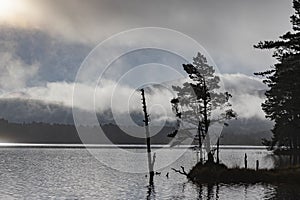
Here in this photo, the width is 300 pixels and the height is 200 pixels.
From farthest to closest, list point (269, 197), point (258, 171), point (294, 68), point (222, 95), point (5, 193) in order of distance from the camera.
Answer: point (222, 95)
point (258, 171)
point (294, 68)
point (5, 193)
point (269, 197)

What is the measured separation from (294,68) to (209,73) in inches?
722

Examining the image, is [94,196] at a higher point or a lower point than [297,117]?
lower

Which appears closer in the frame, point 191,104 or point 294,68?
point 294,68

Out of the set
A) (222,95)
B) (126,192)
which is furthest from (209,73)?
(126,192)

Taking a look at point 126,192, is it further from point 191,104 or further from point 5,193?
point 191,104

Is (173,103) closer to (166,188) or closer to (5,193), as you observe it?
(166,188)

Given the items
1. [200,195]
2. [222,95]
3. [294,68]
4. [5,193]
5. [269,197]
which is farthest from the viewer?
[222,95]

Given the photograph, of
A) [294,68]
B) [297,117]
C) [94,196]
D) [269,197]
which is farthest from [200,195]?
[297,117]

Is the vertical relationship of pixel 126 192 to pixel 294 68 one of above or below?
below

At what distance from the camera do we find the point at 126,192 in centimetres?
5616

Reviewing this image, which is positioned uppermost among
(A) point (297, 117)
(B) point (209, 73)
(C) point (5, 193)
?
(B) point (209, 73)

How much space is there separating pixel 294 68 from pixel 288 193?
57.2 ft

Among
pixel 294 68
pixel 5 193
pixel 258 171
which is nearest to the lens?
pixel 5 193

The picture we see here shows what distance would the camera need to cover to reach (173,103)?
76062 mm
